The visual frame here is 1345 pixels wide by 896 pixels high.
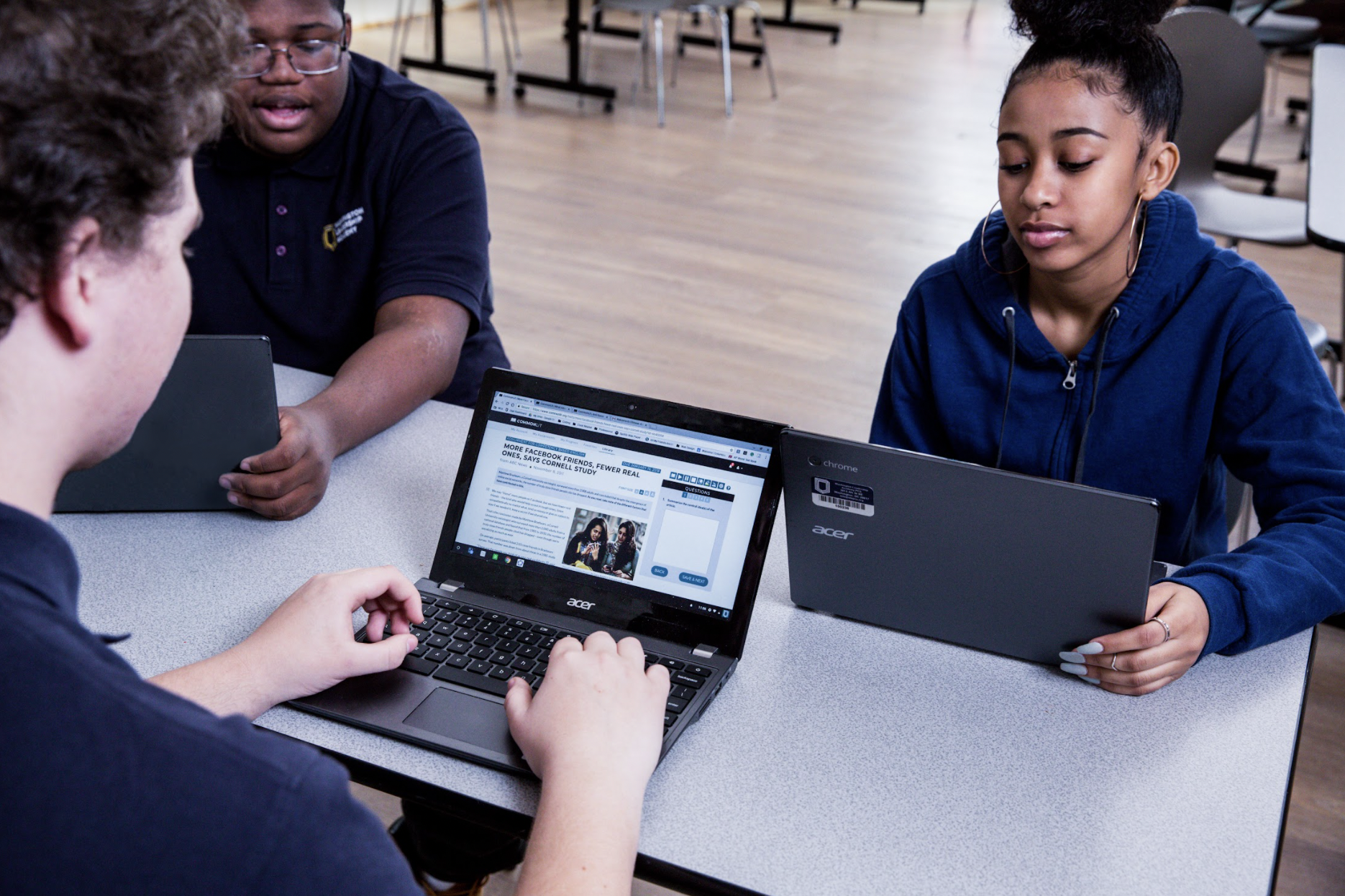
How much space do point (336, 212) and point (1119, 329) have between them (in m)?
1.09

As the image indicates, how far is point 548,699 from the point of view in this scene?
3.05ft

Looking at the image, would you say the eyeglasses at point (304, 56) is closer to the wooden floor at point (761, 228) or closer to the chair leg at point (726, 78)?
the wooden floor at point (761, 228)

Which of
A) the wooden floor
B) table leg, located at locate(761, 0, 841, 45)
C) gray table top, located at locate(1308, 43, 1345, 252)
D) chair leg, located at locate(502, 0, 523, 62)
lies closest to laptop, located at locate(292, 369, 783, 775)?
the wooden floor

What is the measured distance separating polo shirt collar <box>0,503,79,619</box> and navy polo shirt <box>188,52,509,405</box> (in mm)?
1121

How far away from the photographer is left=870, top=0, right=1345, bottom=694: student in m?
1.28

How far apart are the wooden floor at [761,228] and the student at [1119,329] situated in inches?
11.9

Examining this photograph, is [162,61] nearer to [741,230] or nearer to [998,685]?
[998,685]

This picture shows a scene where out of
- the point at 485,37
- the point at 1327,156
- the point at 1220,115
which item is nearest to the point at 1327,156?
the point at 1327,156

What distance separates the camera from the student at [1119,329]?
4.21 feet

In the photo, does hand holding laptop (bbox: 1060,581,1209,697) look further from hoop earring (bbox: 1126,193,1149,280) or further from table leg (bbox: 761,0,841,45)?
table leg (bbox: 761,0,841,45)

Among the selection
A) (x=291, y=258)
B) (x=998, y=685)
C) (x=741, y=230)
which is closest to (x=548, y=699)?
(x=998, y=685)

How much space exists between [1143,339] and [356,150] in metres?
1.11

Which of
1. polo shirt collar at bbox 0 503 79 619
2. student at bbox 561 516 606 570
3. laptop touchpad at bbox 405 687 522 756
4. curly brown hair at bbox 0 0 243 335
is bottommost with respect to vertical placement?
laptop touchpad at bbox 405 687 522 756

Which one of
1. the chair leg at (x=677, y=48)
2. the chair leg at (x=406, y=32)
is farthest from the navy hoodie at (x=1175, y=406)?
the chair leg at (x=406, y=32)
